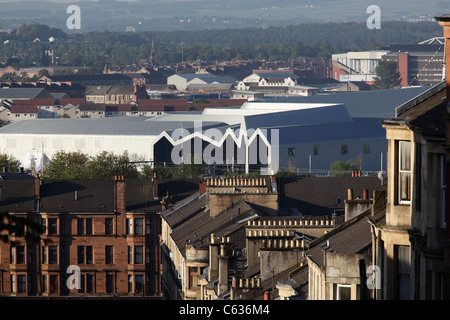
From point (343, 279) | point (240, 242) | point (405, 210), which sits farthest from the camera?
point (240, 242)

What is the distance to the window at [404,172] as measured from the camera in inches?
663

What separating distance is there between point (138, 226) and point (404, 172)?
41.2 m

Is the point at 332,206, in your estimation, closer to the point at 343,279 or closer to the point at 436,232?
the point at 343,279

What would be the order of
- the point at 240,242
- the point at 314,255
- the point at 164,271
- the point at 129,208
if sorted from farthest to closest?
1. the point at 129,208
2. the point at 164,271
3. the point at 240,242
4. the point at 314,255

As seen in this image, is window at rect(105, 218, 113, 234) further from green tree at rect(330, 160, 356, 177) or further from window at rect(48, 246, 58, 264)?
green tree at rect(330, 160, 356, 177)

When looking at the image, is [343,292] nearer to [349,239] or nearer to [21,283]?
[349,239]

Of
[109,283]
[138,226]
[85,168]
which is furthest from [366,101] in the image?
[109,283]

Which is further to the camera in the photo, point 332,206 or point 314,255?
point 332,206

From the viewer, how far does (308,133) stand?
471ft

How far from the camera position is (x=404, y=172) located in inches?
666

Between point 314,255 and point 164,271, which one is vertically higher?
point 314,255

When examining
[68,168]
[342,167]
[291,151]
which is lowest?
[342,167]
